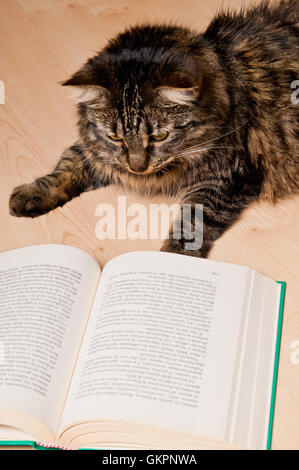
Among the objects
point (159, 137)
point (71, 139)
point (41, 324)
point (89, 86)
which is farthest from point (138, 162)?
point (41, 324)

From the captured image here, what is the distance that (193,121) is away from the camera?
3.82 ft

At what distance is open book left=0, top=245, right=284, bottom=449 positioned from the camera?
2.77 feet

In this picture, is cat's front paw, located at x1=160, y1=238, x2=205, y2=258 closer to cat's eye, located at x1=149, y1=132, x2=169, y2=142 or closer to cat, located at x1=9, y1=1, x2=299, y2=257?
cat, located at x1=9, y1=1, x2=299, y2=257

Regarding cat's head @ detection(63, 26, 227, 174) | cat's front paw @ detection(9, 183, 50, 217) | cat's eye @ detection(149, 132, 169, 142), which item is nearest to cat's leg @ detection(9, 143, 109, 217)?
cat's front paw @ detection(9, 183, 50, 217)

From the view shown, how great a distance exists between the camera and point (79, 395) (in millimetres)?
879

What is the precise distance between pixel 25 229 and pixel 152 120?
1.23ft

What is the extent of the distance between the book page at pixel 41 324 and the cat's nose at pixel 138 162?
245 mm

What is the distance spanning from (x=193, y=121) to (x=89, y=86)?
0.77 ft

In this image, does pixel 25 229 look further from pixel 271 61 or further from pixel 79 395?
pixel 271 61

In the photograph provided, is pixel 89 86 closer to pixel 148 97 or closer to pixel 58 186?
pixel 148 97

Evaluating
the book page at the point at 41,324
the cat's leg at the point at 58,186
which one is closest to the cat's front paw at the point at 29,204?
the cat's leg at the point at 58,186

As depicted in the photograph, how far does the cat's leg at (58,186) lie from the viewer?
1.25 m

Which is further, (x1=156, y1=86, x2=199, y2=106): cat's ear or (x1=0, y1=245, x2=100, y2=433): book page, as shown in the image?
(x1=156, y1=86, x2=199, y2=106): cat's ear
